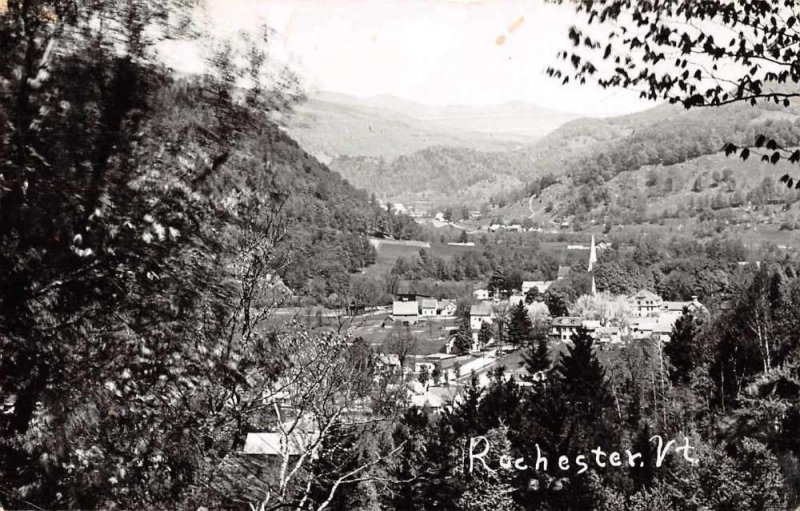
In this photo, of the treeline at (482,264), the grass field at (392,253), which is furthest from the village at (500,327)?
the treeline at (482,264)

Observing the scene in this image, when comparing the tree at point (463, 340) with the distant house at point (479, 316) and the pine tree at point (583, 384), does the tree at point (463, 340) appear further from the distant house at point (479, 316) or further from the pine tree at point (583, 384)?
the pine tree at point (583, 384)

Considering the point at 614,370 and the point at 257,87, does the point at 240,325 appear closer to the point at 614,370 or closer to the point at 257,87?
the point at 257,87

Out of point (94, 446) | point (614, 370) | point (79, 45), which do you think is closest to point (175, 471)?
point (94, 446)

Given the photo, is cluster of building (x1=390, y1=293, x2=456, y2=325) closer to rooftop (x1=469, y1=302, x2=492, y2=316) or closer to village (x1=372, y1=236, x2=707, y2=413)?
village (x1=372, y1=236, x2=707, y2=413)

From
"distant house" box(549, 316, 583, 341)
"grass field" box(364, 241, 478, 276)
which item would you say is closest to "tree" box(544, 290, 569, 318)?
"distant house" box(549, 316, 583, 341)

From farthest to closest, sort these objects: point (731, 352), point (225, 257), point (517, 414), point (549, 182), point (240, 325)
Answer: point (549, 182) < point (731, 352) < point (517, 414) < point (240, 325) < point (225, 257)

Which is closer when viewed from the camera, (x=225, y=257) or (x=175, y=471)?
(x=175, y=471)
